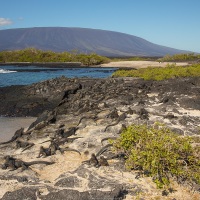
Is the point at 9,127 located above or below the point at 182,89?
below

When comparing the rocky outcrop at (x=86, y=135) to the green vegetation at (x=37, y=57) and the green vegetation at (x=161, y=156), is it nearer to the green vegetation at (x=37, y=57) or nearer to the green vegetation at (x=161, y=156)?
the green vegetation at (x=161, y=156)

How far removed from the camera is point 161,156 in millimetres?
8227

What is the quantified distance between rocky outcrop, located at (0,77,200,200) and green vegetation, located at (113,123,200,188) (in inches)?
15.2

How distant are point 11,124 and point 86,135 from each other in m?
6.80

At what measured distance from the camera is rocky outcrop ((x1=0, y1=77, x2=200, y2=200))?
8.19 meters

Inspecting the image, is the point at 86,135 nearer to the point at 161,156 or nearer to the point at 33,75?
the point at 161,156

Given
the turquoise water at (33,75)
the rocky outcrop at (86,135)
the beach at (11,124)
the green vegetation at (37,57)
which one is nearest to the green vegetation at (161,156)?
the rocky outcrop at (86,135)

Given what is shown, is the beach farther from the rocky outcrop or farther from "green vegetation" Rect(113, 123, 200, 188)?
"green vegetation" Rect(113, 123, 200, 188)

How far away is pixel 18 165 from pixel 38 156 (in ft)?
3.36

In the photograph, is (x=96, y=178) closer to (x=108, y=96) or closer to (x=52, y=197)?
(x=52, y=197)

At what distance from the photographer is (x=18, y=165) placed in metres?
9.58

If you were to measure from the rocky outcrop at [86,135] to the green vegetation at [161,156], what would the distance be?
→ 387 millimetres

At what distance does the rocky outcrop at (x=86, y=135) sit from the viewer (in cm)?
819

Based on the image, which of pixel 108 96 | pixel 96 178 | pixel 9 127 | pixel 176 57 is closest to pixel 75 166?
pixel 96 178
